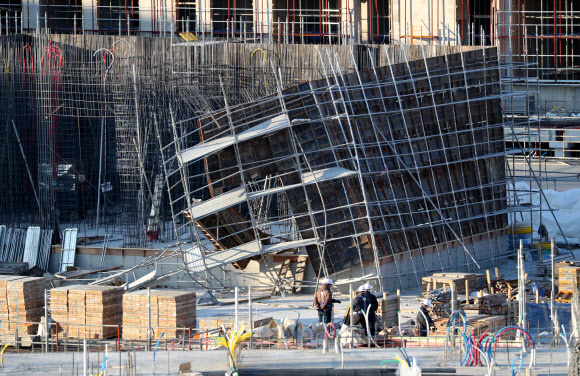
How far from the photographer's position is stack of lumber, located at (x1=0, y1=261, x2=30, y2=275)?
29.1 metres

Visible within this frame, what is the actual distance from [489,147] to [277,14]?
1035 inches

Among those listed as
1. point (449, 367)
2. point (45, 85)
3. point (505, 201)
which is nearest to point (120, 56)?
point (45, 85)

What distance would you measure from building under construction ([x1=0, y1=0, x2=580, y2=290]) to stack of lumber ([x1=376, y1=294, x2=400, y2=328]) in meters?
3.57

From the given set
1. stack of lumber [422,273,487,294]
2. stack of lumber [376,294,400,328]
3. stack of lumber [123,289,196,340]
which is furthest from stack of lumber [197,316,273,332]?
stack of lumber [422,273,487,294]


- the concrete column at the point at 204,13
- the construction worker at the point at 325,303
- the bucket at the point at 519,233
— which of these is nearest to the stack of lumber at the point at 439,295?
the construction worker at the point at 325,303

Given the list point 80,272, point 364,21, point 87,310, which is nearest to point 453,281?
point 87,310

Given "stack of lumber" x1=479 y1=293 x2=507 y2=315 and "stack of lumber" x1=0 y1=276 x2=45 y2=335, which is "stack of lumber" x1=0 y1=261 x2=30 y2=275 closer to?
"stack of lumber" x1=0 y1=276 x2=45 y2=335

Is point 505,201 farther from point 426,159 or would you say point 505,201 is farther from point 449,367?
point 449,367

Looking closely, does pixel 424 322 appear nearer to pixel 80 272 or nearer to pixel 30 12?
pixel 80 272

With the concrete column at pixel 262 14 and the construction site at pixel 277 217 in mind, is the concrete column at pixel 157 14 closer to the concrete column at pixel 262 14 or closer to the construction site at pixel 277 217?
the concrete column at pixel 262 14

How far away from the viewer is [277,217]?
89.6ft

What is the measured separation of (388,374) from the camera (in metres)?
17.1

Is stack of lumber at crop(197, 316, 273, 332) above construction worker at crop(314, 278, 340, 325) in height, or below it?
below

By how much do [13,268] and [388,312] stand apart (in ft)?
38.9
